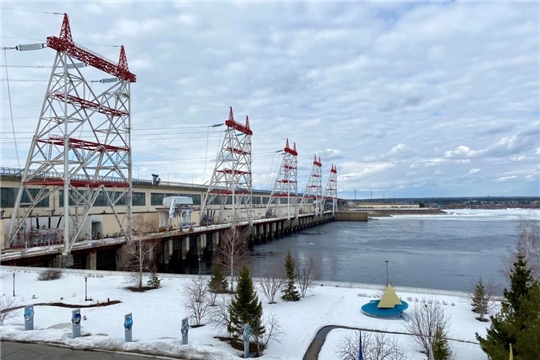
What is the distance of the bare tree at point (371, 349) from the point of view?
11.1 m

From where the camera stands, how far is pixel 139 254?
95.0 ft

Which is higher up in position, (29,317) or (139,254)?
(29,317)

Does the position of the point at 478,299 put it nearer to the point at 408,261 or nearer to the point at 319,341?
the point at 319,341

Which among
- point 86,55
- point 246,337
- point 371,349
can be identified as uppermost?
point 86,55

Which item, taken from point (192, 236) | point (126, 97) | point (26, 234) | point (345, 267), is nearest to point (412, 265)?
point (345, 267)

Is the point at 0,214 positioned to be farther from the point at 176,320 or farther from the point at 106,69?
the point at 176,320

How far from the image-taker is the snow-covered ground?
12398mm

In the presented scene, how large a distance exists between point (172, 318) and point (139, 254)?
13.8 metres

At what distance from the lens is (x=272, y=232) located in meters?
79.4

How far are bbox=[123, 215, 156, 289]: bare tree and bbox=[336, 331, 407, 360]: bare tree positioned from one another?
510 inches

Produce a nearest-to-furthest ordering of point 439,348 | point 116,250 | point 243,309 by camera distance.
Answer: point 439,348
point 243,309
point 116,250

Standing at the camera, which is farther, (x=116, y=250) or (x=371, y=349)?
(x=116, y=250)

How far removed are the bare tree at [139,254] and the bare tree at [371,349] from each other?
12.9m

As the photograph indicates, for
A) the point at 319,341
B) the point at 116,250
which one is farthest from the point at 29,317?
the point at 116,250
